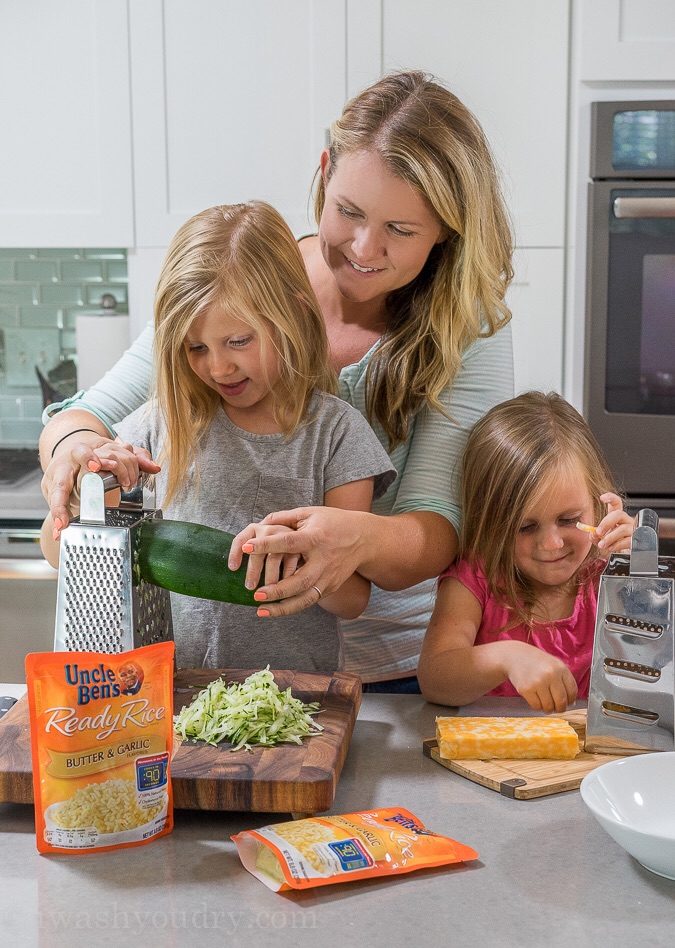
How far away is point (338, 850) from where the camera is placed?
0.85m

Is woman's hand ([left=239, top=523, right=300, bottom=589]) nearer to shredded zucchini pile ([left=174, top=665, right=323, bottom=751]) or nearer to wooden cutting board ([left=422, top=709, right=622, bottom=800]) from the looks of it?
shredded zucchini pile ([left=174, top=665, right=323, bottom=751])

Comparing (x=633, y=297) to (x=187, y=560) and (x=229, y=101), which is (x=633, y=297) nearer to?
(x=229, y=101)

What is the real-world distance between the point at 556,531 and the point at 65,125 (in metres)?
1.64

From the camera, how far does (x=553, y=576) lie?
1395mm

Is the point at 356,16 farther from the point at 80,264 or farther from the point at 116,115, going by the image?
the point at 80,264

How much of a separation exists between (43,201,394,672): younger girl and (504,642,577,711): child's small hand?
225 mm

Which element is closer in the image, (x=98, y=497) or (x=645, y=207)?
(x=98, y=497)

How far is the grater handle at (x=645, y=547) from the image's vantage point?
3.40ft

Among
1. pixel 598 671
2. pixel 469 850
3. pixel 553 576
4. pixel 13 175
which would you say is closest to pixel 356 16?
pixel 13 175

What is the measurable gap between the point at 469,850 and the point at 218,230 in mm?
743

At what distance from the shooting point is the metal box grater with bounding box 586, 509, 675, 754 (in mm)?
1040

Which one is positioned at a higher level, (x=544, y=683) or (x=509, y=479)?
(x=509, y=479)

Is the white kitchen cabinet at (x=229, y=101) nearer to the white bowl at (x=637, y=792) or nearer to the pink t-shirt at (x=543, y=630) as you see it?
the pink t-shirt at (x=543, y=630)

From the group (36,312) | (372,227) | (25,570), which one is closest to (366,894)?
(372,227)
